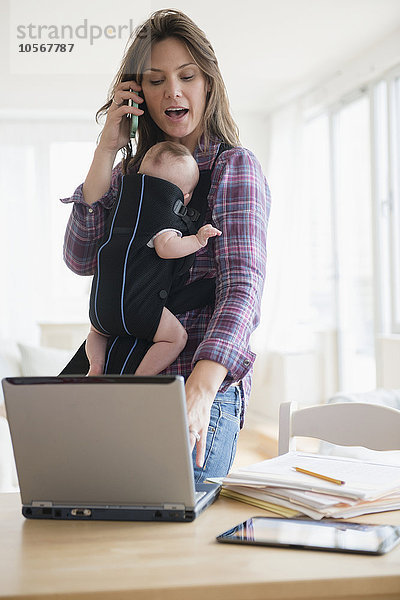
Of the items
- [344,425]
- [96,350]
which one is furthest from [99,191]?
[344,425]

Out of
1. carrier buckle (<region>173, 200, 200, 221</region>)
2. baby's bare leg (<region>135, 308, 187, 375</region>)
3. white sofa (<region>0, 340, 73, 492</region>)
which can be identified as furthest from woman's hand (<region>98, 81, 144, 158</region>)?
white sofa (<region>0, 340, 73, 492</region>)

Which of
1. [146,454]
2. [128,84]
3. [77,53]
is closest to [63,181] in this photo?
[77,53]

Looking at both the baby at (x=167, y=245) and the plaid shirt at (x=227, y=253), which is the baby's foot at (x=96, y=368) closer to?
the baby at (x=167, y=245)

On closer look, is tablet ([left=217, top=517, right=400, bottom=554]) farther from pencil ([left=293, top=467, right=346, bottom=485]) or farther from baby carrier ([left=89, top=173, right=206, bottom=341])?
baby carrier ([left=89, top=173, right=206, bottom=341])

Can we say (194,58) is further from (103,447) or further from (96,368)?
(103,447)

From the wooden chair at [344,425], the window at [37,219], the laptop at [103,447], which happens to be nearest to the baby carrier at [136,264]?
the wooden chair at [344,425]

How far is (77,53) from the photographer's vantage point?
2.85 m

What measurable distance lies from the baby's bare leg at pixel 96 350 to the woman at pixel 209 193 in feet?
0.43

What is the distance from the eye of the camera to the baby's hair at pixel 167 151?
1.40m

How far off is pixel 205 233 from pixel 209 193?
5.9 inches

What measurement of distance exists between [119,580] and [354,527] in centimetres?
30

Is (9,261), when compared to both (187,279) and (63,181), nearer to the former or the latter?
(63,181)

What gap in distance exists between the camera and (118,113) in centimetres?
141

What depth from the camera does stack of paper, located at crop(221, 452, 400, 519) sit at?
0.95m
